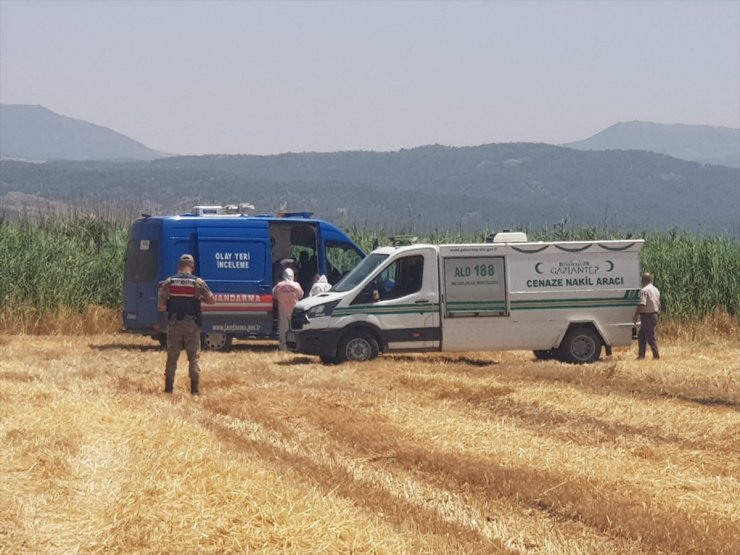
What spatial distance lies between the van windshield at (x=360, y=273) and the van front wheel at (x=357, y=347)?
2.74 feet

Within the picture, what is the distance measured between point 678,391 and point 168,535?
1103 cm

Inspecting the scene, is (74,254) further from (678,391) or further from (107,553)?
(107,553)

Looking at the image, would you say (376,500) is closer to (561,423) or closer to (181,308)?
(561,423)

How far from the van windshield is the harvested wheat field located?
2.41 metres

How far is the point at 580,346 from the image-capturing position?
78.3ft

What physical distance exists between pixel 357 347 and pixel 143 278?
17.1ft

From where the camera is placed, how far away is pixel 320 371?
69.4 feet

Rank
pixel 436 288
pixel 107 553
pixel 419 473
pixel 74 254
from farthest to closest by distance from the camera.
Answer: pixel 74 254 < pixel 436 288 < pixel 419 473 < pixel 107 553

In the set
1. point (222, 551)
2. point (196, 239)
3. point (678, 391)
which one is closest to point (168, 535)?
point (222, 551)

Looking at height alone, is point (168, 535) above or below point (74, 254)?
below

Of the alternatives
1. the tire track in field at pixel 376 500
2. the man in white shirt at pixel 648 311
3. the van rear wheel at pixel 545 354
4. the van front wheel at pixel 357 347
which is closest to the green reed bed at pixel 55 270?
the van front wheel at pixel 357 347

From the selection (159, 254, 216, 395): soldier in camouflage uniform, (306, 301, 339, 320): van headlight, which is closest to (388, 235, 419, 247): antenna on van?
(306, 301, 339, 320): van headlight

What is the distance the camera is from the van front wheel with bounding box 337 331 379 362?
2281 cm

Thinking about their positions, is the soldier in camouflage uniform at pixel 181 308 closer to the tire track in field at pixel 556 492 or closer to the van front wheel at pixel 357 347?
the tire track in field at pixel 556 492
